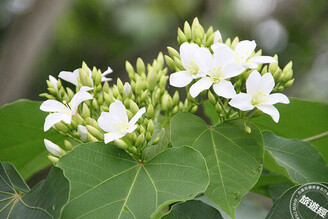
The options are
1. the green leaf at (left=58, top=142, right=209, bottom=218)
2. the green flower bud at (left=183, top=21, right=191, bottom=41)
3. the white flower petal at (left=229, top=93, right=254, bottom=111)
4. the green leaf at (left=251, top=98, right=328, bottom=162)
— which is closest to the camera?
the green leaf at (left=58, top=142, right=209, bottom=218)

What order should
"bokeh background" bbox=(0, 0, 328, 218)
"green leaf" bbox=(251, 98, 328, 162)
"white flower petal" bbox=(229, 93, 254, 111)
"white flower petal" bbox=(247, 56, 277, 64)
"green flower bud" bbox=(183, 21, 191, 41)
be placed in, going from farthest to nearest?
"bokeh background" bbox=(0, 0, 328, 218)
"green leaf" bbox=(251, 98, 328, 162)
"green flower bud" bbox=(183, 21, 191, 41)
"white flower petal" bbox=(247, 56, 277, 64)
"white flower petal" bbox=(229, 93, 254, 111)

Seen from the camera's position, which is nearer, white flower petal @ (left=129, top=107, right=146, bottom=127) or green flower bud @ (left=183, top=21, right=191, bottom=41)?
white flower petal @ (left=129, top=107, right=146, bottom=127)

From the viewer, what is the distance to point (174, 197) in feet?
2.93

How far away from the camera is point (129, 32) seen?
4.51 meters

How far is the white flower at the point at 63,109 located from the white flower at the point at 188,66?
22 cm

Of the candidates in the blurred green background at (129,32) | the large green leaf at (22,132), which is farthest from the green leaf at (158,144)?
the blurred green background at (129,32)

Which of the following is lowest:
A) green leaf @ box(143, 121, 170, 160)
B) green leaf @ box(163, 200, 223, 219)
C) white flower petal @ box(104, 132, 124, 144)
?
green leaf @ box(163, 200, 223, 219)

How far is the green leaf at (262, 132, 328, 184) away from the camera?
1.10 m

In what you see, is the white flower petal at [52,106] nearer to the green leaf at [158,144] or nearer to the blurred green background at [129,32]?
the green leaf at [158,144]

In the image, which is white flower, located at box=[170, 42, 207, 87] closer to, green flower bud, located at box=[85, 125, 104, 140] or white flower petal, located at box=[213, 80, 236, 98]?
white flower petal, located at box=[213, 80, 236, 98]

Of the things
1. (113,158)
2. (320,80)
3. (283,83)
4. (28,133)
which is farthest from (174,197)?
(320,80)

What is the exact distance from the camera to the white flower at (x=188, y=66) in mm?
1070

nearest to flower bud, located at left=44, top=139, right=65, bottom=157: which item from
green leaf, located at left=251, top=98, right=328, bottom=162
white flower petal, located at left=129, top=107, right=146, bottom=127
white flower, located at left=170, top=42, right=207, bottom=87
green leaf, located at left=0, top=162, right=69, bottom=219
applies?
green leaf, located at left=0, top=162, right=69, bottom=219

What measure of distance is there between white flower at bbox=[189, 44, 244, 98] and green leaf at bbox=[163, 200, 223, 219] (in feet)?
0.85
